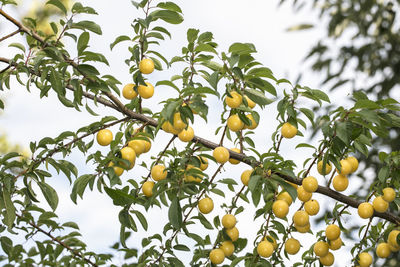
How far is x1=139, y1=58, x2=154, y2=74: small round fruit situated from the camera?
4.15 feet

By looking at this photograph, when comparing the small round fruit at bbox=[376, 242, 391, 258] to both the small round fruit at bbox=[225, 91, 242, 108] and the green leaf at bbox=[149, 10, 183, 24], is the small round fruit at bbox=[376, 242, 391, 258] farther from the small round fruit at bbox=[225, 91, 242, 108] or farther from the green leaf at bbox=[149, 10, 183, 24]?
the green leaf at bbox=[149, 10, 183, 24]

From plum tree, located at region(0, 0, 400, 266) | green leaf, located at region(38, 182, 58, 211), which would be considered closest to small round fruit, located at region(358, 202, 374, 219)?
plum tree, located at region(0, 0, 400, 266)

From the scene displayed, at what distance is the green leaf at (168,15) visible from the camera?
1.25 meters

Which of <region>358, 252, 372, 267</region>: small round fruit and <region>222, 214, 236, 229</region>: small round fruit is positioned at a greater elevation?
<region>222, 214, 236, 229</region>: small round fruit

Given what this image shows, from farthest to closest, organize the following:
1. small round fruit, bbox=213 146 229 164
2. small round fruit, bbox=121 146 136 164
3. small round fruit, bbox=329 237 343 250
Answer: small round fruit, bbox=329 237 343 250, small round fruit, bbox=213 146 229 164, small round fruit, bbox=121 146 136 164

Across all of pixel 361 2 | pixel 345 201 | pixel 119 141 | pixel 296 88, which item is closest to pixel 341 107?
pixel 296 88

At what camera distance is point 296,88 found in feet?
4.30

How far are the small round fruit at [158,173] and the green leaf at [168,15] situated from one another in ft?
1.46

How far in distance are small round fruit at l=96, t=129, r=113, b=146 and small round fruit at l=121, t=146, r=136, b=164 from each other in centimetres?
13

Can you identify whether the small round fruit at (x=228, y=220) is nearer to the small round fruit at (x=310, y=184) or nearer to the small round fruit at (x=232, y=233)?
the small round fruit at (x=232, y=233)

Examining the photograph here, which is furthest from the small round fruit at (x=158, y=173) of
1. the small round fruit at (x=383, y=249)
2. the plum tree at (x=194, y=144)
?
the small round fruit at (x=383, y=249)

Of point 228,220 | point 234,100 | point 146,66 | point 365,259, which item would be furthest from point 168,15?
point 365,259

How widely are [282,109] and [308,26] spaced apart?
7.75 feet

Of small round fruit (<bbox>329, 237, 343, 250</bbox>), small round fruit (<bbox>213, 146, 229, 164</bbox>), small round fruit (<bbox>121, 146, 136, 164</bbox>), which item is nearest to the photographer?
small round fruit (<bbox>121, 146, 136, 164</bbox>)
